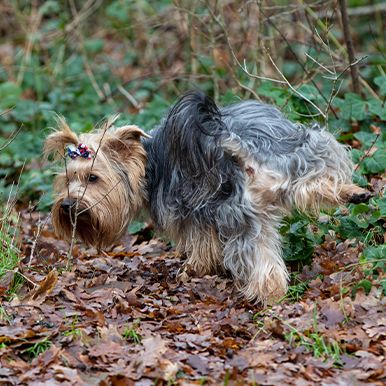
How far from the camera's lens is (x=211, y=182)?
561 centimetres

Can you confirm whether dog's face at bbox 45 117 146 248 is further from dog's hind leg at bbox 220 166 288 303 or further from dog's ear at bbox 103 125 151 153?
dog's hind leg at bbox 220 166 288 303

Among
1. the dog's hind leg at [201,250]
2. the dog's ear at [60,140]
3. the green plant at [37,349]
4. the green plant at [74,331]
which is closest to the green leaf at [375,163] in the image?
the dog's hind leg at [201,250]

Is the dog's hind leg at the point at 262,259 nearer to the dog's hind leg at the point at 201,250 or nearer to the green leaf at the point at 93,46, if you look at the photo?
the dog's hind leg at the point at 201,250

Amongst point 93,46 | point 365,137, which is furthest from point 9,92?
point 365,137

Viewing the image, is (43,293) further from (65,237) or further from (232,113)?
(232,113)

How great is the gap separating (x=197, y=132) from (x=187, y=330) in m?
1.36

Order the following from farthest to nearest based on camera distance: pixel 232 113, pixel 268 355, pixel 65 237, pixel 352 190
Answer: pixel 65 237 → pixel 232 113 → pixel 352 190 → pixel 268 355

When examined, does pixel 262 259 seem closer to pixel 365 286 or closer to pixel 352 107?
pixel 365 286

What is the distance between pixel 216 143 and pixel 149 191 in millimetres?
880

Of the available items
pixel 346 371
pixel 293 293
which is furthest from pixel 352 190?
pixel 346 371

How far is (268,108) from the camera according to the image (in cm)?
592

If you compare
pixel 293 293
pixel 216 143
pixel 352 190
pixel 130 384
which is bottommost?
pixel 293 293

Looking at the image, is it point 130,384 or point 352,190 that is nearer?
point 130,384

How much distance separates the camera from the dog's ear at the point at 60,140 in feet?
20.0
